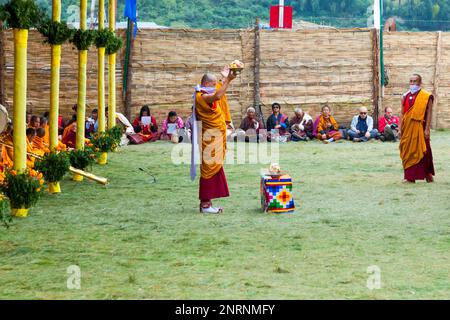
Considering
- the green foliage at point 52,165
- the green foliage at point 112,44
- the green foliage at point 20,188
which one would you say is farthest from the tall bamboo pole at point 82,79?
the green foliage at point 20,188

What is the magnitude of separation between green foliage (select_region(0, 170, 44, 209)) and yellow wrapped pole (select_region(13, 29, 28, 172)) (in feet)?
0.53

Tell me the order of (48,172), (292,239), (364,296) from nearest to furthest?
1. (364,296)
2. (292,239)
3. (48,172)

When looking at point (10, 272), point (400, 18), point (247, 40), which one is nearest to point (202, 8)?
point (400, 18)

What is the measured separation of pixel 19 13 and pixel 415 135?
6441 millimetres

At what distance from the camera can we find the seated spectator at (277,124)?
2106 centimetres

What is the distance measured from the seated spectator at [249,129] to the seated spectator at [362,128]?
210cm

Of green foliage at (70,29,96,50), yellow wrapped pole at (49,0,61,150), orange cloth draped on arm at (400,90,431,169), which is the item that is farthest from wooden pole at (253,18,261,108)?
yellow wrapped pole at (49,0,61,150)

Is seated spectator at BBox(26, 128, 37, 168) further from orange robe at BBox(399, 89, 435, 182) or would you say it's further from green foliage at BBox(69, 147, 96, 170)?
orange robe at BBox(399, 89, 435, 182)

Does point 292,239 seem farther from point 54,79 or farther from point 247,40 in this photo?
point 247,40

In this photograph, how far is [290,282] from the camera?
7.09m

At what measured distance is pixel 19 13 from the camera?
969cm

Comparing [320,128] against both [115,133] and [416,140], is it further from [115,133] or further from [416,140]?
[416,140]

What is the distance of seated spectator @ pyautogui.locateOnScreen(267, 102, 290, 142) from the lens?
21.1m

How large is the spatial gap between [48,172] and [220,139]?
2.40 metres
